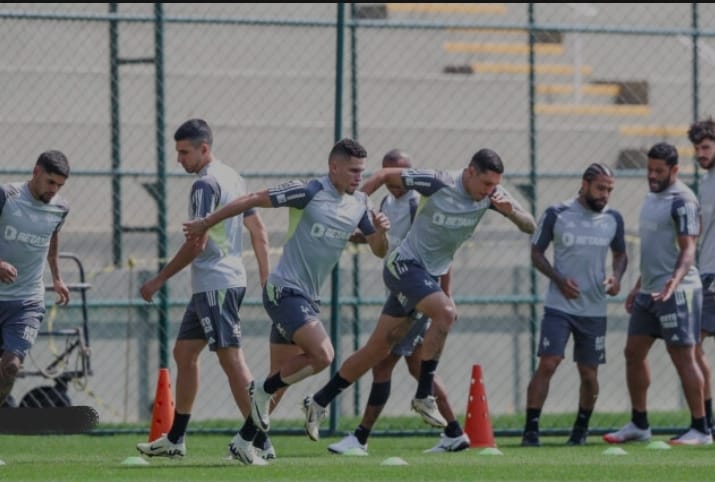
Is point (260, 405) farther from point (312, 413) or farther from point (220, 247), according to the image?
point (220, 247)

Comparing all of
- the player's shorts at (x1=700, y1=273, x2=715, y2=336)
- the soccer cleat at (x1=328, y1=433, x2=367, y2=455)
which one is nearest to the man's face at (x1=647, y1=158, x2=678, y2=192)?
the player's shorts at (x1=700, y1=273, x2=715, y2=336)

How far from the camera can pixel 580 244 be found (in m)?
13.5

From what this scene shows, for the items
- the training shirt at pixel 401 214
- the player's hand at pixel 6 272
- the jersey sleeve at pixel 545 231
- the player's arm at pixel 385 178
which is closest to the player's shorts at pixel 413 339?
the training shirt at pixel 401 214

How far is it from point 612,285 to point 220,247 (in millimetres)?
3577

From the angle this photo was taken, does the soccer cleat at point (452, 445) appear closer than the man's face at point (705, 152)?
Yes

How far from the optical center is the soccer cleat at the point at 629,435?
44.9 feet

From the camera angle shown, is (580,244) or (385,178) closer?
(385,178)

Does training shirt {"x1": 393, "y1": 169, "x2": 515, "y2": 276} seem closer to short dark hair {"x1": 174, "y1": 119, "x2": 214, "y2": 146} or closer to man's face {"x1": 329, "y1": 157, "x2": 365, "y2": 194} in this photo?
man's face {"x1": 329, "y1": 157, "x2": 365, "y2": 194}

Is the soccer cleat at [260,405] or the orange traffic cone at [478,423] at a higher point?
the soccer cleat at [260,405]

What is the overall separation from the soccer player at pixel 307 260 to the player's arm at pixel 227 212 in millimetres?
51

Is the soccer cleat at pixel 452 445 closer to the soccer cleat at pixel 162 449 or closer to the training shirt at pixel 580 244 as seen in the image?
the training shirt at pixel 580 244

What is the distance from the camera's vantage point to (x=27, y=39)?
60.5ft

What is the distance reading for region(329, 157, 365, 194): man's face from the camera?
435 inches

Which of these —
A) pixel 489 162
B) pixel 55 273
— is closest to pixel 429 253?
pixel 489 162
